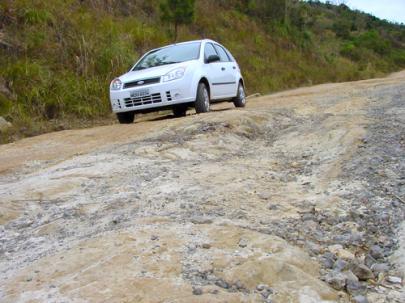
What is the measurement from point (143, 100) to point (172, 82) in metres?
0.58

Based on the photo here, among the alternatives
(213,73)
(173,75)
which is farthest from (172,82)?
(213,73)

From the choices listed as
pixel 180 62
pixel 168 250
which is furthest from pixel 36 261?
pixel 180 62

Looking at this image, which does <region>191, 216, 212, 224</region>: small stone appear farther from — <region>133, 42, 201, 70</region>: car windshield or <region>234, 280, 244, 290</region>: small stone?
<region>133, 42, 201, 70</region>: car windshield

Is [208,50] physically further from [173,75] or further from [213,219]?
[213,219]

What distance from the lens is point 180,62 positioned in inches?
356

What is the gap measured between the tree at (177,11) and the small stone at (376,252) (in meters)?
15.4

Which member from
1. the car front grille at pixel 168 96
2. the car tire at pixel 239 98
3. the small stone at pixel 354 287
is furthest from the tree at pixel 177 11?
the small stone at pixel 354 287

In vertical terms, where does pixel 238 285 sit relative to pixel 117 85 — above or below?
below

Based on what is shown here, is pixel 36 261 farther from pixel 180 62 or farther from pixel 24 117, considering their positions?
pixel 24 117

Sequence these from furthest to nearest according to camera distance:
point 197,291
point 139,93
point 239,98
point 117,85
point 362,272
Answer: point 239,98
point 117,85
point 139,93
point 362,272
point 197,291

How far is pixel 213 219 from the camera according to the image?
135 inches

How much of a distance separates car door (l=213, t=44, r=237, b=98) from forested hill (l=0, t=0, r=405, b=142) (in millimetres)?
2813

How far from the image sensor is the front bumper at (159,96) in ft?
28.3

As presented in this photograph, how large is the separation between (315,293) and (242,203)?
134cm
